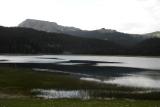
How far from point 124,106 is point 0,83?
135 ft

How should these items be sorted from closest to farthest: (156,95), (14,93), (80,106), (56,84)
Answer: (80,106) < (14,93) < (156,95) < (56,84)

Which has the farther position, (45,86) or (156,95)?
(45,86)

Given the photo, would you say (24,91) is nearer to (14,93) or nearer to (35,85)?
(14,93)

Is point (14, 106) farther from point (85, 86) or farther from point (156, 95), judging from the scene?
point (85, 86)

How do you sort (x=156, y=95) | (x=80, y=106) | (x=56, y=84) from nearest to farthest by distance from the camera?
1. (x=80, y=106)
2. (x=156, y=95)
3. (x=56, y=84)

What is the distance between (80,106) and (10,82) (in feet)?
135

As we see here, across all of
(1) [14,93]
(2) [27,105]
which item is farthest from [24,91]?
(2) [27,105]

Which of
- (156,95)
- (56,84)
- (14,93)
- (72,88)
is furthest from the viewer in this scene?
(56,84)

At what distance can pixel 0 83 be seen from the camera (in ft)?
230

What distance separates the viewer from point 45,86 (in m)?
70.6

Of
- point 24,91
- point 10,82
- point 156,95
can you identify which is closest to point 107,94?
point 156,95

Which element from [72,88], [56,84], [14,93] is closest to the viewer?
[14,93]

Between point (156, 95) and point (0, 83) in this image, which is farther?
point (0, 83)

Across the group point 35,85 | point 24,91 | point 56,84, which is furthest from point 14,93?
point 56,84
